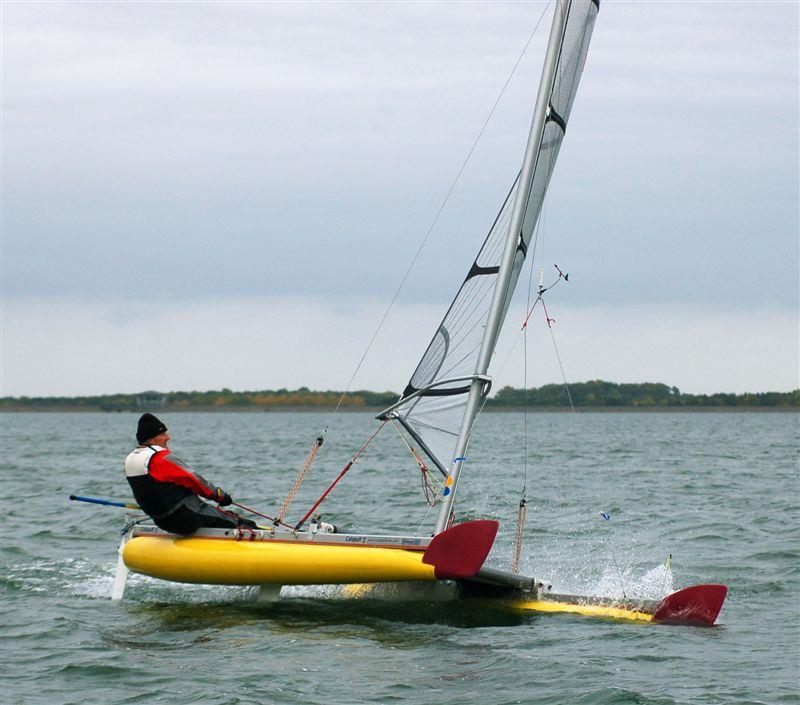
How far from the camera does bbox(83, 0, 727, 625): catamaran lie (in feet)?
29.4

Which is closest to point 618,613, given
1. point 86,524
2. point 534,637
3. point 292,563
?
point 534,637

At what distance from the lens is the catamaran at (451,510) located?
8.95 meters

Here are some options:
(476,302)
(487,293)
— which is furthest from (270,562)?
(487,293)

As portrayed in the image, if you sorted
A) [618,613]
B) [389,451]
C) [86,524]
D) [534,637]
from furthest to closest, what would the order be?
1. [389,451]
2. [86,524]
3. [618,613]
4. [534,637]

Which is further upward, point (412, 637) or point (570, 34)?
point (570, 34)

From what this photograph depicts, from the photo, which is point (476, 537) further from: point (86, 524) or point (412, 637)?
point (86, 524)

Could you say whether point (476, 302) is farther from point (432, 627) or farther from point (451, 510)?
point (432, 627)

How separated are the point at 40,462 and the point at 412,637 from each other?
24850mm

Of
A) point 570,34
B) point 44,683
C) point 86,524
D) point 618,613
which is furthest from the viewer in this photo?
point 86,524

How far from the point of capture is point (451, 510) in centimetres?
955

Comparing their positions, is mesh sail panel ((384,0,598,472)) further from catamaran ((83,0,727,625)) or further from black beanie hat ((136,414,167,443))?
black beanie hat ((136,414,167,443))

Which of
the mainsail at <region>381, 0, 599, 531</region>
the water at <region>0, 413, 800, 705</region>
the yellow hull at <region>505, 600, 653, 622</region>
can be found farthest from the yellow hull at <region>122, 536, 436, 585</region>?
the yellow hull at <region>505, 600, 653, 622</region>

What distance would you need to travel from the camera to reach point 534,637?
332 inches

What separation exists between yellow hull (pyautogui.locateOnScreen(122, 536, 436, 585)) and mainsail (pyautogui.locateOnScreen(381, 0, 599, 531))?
93 centimetres
